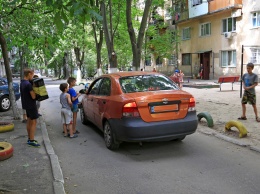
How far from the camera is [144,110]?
543 centimetres

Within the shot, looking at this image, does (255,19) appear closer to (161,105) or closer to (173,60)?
(173,60)

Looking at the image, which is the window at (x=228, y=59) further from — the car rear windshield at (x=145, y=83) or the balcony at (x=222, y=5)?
the car rear windshield at (x=145, y=83)

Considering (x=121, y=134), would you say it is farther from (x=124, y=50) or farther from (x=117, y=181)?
(x=124, y=50)

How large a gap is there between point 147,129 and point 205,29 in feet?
88.2

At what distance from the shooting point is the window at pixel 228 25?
26.0 m

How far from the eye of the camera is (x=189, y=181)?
4.45m

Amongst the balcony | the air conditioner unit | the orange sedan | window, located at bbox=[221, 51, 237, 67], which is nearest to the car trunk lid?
the orange sedan

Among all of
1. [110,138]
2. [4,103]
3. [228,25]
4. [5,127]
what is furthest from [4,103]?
[228,25]

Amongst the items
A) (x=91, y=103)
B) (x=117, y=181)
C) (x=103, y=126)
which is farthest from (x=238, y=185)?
(x=91, y=103)

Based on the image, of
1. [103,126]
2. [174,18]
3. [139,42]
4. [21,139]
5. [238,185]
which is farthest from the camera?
[174,18]

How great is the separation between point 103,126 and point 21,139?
6.88 feet

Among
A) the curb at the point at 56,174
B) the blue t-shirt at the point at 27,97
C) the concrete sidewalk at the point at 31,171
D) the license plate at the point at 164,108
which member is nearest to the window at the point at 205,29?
the license plate at the point at 164,108

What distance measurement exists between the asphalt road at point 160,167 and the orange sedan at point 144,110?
42 cm

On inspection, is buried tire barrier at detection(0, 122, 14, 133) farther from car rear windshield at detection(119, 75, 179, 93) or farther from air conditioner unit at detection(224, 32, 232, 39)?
air conditioner unit at detection(224, 32, 232, 39)
